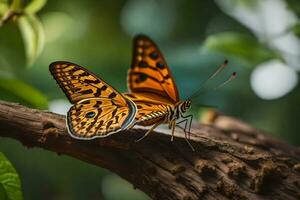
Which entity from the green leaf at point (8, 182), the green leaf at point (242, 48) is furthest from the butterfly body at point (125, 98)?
the green leaf at point (242, 48)

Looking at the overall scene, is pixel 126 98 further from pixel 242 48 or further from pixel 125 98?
pixel 242 48

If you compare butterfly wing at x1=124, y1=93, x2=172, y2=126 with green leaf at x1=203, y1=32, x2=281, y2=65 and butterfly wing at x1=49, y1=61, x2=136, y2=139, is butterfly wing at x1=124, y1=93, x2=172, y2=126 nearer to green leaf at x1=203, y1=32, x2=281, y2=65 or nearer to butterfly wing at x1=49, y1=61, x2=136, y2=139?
butterfly wing at x1=49, y1=61, x2=136, y2=139

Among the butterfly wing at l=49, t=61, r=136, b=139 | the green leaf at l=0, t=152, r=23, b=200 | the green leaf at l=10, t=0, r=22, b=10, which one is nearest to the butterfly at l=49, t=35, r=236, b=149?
the butterfly wing at l=49, t=61, r=136, b=139

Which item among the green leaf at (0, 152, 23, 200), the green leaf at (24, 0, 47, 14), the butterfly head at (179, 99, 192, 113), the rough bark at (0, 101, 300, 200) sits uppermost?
the green leaf at (24, 0, 47, 14)

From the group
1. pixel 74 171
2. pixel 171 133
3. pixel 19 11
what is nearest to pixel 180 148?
pixel 171 133

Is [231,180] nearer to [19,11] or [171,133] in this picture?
[171,133]

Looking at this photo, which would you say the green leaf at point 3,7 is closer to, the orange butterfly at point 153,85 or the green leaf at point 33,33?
the green leaf at point 33,33
